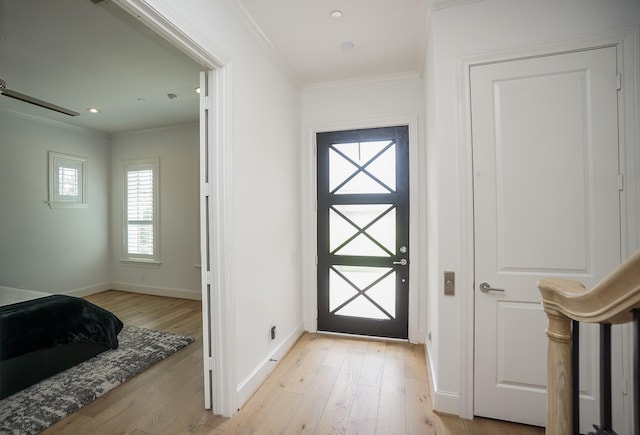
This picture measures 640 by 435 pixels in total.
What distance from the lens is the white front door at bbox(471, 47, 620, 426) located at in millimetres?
1755

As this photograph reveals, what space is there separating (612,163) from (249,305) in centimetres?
263

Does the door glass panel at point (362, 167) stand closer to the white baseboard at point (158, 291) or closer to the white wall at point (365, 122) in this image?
the white wall at point (365, 122)

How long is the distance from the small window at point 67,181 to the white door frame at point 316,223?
13.9 feet

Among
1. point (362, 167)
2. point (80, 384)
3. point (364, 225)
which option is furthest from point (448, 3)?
point (80, 384)

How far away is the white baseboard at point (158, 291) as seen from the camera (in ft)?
15.7

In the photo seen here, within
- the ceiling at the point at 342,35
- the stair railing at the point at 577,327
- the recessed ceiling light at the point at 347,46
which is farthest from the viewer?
the recessed ceiling light at the point at 347,46

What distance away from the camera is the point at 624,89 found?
172cm

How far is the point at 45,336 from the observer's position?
242 cm

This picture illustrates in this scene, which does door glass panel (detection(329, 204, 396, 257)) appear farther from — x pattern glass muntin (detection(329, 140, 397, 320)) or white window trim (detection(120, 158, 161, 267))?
white window trim (detection(120, 158, 161, 267))

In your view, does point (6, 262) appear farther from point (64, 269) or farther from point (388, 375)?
point (388, 375)

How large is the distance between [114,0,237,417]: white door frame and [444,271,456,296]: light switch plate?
1520mm

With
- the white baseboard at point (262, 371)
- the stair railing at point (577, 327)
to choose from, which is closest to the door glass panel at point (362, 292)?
the white baseboard at point (262, 371)

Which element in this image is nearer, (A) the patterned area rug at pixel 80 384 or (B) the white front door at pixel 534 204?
(B) the white front door at pixel 534 204

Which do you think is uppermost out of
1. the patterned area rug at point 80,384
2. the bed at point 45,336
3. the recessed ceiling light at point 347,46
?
the recessed ceiling light at point 347,46
